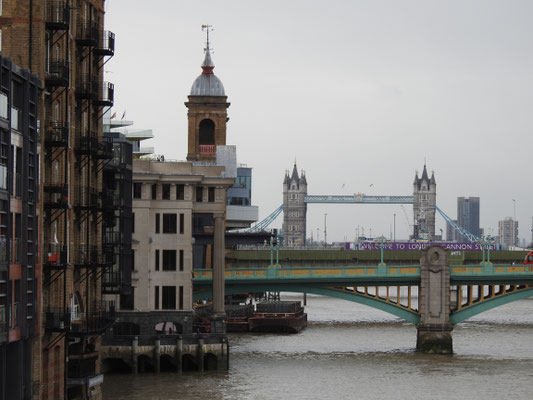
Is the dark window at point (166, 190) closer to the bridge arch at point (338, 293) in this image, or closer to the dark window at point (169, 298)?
the dark window at point (169, 298)

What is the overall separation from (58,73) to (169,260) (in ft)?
118

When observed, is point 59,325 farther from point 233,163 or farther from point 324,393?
point 233,163

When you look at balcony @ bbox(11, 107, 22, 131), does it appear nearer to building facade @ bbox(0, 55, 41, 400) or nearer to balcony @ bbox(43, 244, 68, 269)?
building facade @ bbox(0, 55, 41, 400)

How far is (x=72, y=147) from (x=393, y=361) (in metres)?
41.7

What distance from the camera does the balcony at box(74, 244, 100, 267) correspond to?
55906mm

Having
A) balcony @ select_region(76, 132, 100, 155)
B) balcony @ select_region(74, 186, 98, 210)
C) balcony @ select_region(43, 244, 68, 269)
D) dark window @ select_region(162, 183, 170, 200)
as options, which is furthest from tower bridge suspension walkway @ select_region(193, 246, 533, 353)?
balcony @ select_region(43, 244, 68, 269)

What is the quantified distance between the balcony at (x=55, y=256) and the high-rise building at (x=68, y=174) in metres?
0.04

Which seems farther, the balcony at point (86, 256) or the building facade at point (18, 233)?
the balcony at point (86, 256)

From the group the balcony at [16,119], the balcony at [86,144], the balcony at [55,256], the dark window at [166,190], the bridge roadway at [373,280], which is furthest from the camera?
the bridge roadway at [373,280]

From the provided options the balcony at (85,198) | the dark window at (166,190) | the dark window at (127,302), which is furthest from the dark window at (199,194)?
the balcony at (85,198)

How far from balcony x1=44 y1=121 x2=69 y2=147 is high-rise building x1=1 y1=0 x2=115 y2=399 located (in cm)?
5

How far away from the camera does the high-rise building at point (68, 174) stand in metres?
50.1

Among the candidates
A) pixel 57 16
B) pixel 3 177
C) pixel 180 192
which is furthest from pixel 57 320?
pixel 180 192

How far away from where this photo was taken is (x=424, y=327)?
9888 centimetres
